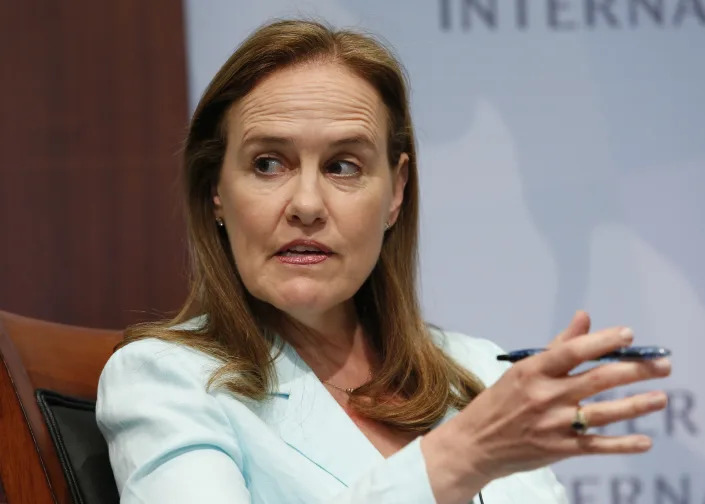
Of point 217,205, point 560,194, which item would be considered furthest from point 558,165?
point 217,205

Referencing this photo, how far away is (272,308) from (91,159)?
0.90 metres

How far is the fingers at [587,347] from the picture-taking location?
1.09 meters

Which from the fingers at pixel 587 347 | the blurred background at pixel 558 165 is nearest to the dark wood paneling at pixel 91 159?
the blurred background at pixel 558 165

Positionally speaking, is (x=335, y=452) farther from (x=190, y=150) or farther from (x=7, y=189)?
(x=7, y=189)

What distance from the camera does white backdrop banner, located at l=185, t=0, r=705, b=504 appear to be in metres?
2.69

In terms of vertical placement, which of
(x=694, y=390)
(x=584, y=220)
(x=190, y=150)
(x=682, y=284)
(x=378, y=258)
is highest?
(x=190, y=150)

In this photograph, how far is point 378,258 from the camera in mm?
1962

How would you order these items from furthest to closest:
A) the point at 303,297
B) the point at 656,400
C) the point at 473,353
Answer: the point at 473,353
the point at 303,297
the point at 656,400

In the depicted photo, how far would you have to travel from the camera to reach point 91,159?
99.0 inches

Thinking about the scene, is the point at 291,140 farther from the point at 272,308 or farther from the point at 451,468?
the point at 451,468

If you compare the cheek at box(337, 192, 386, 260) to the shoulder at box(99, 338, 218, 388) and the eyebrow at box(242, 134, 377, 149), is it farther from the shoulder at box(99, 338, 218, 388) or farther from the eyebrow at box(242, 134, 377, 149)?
the shoulder at box(99, 338, 218, 388)

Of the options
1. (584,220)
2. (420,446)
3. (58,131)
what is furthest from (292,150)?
(584,220)

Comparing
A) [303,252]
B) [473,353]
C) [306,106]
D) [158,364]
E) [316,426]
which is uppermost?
[306,106]

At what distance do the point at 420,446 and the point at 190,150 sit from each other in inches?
30.7
